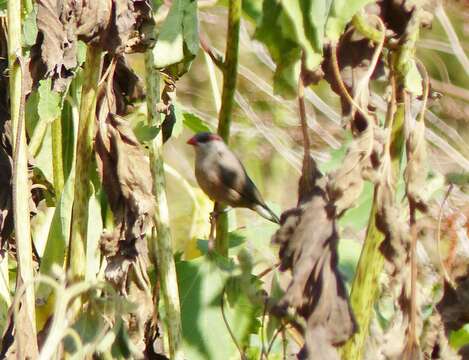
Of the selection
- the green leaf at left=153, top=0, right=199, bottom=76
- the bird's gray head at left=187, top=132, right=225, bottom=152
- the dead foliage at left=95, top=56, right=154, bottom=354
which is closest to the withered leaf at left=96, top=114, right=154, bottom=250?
the dead foliage at left=95, top=56, right=154, bottom=354

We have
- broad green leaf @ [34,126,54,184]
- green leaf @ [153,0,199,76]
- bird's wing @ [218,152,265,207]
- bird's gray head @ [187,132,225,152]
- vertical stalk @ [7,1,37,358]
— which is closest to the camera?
vertical stalk @ [7,1,37,358]

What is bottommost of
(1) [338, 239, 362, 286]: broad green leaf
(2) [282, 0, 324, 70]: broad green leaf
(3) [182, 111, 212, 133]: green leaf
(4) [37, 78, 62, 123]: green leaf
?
(1) [338, 239, 362, 286]: broad green leaf

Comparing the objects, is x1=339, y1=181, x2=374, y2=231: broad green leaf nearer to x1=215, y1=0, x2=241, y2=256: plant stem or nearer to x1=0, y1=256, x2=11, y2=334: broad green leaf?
x1=215, y1=0, x2=241, y2=256: plant stem

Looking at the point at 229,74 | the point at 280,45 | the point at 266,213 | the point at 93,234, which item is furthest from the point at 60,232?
the point at 266,213

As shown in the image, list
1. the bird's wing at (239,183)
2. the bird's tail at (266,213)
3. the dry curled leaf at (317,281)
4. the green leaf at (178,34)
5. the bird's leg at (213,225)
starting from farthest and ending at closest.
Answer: the bird's wing at (239,183) < the bird's tail at (266,213) < the bird's leg at (213,225) < the green leaf at (178,34) < the dry curled leaf at (317,281)

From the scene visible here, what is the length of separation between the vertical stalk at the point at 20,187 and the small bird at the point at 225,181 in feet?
2.23

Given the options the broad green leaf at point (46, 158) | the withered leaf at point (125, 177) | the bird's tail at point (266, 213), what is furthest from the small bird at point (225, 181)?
the withered leaf at point (125, 177)

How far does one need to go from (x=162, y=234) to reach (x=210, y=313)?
162 mm

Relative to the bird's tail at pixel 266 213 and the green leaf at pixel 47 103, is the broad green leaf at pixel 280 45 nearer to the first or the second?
the green leaf at pixel 47 103

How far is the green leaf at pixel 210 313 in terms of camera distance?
1266 mm

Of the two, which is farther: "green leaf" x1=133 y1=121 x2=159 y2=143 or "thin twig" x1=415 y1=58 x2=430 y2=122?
"green leaf" x1=133 y1=121 x2=159 y2=143

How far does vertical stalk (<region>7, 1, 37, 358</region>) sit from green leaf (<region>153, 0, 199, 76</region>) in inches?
5.9

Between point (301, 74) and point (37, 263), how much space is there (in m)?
0.50

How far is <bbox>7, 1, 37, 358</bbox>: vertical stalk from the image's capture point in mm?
1042
